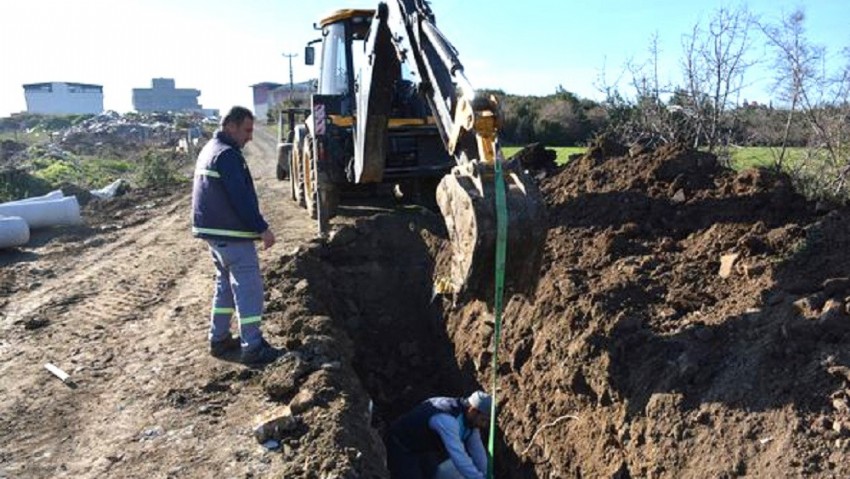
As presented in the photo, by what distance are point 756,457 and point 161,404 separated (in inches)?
146

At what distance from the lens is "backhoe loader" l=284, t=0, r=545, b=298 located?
4.42 m

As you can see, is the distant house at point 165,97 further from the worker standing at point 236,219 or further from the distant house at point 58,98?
the worker standing at point 236,219

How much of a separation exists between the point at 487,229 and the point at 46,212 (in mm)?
9816

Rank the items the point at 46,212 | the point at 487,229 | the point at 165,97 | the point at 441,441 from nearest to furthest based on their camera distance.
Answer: the point at 487,229
the point at 441,441
the point at 46,212
the point at 165,97

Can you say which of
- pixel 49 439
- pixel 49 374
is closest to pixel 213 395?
pixel 49 439

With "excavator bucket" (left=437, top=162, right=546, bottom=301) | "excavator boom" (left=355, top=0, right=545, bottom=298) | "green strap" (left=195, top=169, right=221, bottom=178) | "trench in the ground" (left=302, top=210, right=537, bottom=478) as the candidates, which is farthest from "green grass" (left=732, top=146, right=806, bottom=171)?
"green strap" (left=195, top=169, right=221, bottom=178)

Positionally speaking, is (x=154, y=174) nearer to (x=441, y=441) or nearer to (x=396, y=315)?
(x=396, y=315)

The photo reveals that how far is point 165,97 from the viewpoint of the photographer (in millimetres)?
109188

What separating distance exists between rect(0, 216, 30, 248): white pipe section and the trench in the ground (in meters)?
4.65

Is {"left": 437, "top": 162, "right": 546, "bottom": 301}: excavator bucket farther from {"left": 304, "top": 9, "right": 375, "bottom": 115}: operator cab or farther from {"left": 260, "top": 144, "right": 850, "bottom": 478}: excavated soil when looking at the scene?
{"left": 304, "top": 9, "right": 375, "bottom": 115}: operator cab

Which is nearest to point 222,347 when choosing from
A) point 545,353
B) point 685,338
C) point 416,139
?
point 545,353

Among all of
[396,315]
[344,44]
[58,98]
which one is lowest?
[396,315]

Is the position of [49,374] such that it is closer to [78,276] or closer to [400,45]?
[78,276]

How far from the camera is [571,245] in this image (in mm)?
6914
